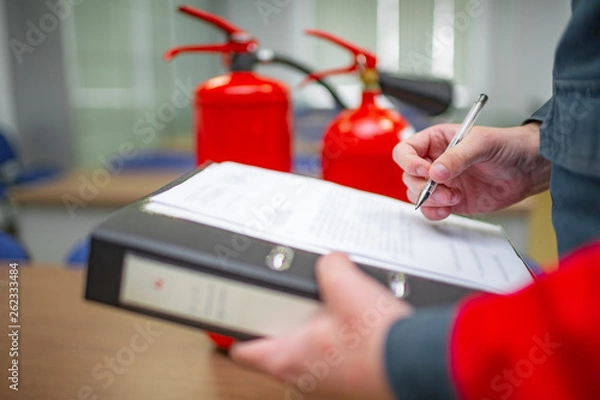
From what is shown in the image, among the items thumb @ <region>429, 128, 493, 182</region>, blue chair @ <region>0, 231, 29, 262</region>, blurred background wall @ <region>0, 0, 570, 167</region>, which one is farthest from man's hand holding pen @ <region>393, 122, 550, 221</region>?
blurred background wall @ <region>0, 0, 570, 167</region>

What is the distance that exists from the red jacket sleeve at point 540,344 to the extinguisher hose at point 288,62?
2.02 ft

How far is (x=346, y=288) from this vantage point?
301 mm

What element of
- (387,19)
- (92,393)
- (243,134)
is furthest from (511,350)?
(387,19)

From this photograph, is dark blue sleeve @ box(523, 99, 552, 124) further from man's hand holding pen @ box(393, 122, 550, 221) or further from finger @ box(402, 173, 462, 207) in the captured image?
finger @ box(402, 173, 462, 207)

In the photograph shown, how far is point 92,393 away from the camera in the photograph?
50 centimetres

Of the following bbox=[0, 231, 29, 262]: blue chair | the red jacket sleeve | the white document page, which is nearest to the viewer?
the red jacket sleeve

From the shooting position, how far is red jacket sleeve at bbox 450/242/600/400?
9.3 inches

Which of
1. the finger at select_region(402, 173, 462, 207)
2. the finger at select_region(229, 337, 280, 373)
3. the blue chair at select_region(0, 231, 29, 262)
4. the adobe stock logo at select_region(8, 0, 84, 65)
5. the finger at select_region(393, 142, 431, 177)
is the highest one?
the adobe stock logo at select_region(8, 0, 84, 65)

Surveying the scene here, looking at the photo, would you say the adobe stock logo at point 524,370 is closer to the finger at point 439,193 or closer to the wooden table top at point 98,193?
the finger at point 439,193

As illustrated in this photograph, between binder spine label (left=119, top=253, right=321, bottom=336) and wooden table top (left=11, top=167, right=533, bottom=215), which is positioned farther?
wooden table top (left=11, top=167, right=533, bottom=215)

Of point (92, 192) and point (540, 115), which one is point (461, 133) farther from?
point (92, 192)

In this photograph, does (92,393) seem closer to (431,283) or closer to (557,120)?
(431,283)

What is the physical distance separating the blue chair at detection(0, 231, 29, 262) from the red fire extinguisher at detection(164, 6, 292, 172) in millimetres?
571

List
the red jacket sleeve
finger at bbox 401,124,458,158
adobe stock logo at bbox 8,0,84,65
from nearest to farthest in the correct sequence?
the red jacket sleeve, finger at bbox 401,124,458,158, adobe stock logo at bbox 8,0,84,65
